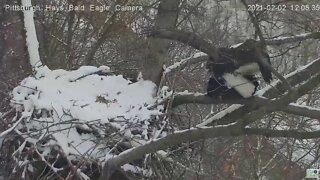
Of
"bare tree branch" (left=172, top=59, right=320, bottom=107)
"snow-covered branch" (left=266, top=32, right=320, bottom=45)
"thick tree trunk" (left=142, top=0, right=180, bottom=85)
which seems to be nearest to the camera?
"snow-covered branch" (left=266, top=32, right=320, bottom=45)

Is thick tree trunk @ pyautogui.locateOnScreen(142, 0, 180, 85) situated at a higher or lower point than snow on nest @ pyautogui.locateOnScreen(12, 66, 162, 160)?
higher

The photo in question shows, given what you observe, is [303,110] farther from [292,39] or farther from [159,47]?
[159,47]

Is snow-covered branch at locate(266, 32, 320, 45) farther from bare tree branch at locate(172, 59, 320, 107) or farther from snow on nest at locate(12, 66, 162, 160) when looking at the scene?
snow on nest at locate(12, 66, 162, 160)

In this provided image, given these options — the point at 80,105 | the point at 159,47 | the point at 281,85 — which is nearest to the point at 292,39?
the point at 281,85

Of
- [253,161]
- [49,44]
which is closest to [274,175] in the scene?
[253,161]

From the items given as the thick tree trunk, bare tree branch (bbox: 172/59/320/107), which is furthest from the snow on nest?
bare tree branch (bbox: 172/59/320/107)

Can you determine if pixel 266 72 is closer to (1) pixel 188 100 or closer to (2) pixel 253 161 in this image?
(1) pixel 188 100

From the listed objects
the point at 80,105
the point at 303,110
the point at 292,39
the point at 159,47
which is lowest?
the point at 80,105

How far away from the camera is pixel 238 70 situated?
141 inches

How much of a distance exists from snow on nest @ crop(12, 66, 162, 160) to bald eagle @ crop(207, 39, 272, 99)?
527mm

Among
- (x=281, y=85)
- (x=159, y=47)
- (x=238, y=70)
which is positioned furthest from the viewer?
(x=159, y=47)

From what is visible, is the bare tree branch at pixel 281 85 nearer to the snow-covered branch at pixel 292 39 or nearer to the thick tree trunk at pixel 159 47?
the snow-covered branch at pixel 292 39

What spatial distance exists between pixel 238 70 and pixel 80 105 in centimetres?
116

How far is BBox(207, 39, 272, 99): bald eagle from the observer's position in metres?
3.44
